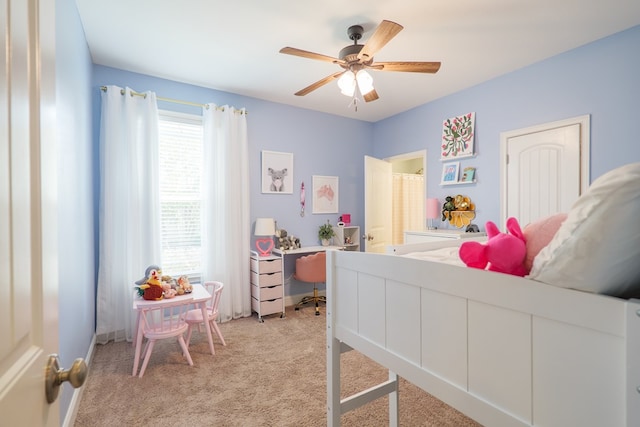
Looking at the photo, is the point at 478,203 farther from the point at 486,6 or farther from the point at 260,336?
the point at 260,336

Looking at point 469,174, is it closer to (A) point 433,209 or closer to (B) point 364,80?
(A) point 433,209

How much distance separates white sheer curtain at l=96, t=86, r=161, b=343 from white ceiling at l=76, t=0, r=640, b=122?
17.0 inches

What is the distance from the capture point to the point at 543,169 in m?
2.94

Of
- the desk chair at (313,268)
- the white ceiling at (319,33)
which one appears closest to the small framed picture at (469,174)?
the white ceiling at (319,33)

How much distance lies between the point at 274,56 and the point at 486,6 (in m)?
1.75

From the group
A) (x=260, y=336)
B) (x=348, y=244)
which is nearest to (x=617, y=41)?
(x=348, y=244)

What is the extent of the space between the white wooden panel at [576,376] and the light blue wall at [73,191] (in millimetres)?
2156

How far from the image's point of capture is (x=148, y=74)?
3.22 metres

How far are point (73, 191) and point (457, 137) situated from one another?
380 cm

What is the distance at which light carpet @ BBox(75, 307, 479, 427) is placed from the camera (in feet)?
6.00

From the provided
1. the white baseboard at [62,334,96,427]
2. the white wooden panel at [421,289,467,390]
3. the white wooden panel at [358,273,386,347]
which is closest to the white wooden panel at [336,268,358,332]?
the white wooden panel at [358,273,386,347]

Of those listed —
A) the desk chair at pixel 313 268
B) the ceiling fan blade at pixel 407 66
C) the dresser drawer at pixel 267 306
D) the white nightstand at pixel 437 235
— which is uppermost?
the ceiling fan blade at pixel 407 66

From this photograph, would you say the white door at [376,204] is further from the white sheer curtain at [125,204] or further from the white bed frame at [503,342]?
the white bed frame at [503,342]

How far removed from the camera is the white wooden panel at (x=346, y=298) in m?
1.40
